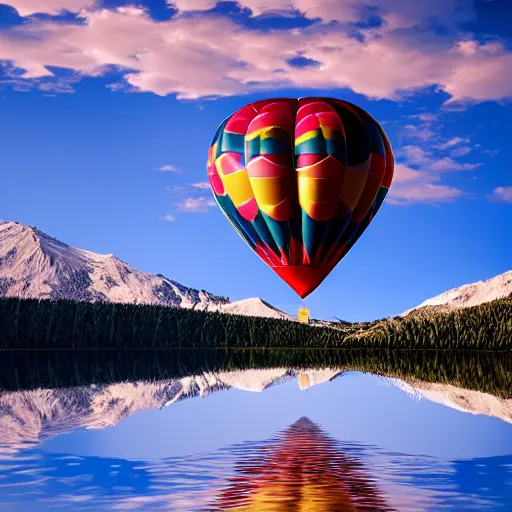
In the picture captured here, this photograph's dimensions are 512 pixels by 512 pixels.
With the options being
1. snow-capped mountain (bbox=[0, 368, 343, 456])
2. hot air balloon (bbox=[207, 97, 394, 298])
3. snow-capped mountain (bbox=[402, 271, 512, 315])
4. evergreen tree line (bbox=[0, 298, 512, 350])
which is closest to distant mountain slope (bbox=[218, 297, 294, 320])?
snow-capped mountain (bbox=[402, 271, 512, 315])

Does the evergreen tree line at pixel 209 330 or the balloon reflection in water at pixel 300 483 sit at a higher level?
the evergreen tree line at pixel 209 330

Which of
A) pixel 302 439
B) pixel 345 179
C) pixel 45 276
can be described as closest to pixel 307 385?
pixel 345 179

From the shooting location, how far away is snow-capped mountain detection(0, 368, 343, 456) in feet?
48.9

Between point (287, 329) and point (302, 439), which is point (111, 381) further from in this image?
point (287, 329)

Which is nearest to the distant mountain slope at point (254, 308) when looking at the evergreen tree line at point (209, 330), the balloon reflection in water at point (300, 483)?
the evergreen tree line at point (209, 330)

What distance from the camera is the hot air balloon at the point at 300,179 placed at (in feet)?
105

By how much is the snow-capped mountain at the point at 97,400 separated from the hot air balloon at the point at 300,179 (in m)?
4.62

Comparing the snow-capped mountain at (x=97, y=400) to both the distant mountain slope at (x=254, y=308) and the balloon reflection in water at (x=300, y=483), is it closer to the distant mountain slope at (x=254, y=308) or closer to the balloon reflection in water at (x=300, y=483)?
the balloon reflection in water at (x=300, y=483)

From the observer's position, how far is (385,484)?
1006cm

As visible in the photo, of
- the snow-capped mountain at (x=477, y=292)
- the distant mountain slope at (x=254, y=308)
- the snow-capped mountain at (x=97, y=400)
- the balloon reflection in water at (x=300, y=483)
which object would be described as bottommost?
the balloon reflection in water at (x=300, y=483)

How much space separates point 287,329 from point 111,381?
128 ft

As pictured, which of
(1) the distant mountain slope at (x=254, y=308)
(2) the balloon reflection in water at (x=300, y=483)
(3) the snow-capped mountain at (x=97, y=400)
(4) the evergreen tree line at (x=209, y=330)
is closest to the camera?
(2) the balloon reflection in water at (x=300, y=483)

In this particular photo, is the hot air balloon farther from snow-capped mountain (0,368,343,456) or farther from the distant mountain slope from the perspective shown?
the distant mountain slope

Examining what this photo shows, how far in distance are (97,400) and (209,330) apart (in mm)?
46099
